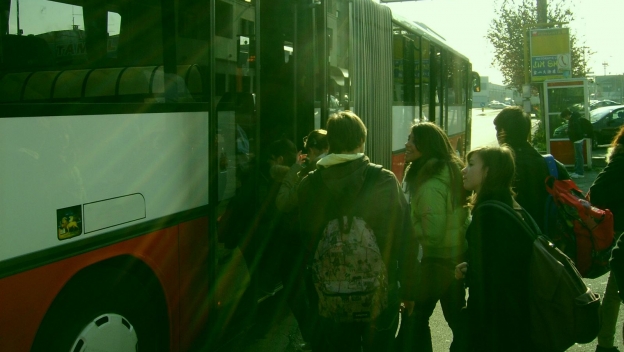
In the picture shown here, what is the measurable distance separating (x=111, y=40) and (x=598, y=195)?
3192mm

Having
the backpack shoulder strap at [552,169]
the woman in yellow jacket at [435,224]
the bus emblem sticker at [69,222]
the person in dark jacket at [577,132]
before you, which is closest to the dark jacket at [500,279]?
the woman in yellow jacket at [435,224]

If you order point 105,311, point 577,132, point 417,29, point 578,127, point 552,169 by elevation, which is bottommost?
point 105,311

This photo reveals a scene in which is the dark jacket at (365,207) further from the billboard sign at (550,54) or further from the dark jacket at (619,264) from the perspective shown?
the billboard sign at (550,54)

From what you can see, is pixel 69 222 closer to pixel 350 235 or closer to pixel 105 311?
pixel 105 311

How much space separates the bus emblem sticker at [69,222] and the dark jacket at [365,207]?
1117 millimetres

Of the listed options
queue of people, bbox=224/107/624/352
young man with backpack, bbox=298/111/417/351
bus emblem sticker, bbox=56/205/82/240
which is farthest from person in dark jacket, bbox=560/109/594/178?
bus emblem sticker, bbox=56/205/82/240

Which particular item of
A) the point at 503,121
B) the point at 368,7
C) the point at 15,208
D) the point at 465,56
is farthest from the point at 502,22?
the point at 15,208

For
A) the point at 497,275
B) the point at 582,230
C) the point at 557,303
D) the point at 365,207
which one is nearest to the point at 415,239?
the point at 365,207

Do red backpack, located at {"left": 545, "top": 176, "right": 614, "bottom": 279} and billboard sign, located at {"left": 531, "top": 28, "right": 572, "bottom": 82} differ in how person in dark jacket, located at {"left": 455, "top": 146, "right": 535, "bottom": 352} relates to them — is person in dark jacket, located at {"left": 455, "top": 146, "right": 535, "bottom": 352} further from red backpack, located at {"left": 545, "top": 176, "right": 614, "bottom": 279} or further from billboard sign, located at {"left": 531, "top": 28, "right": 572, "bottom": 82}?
billboard sign, located at {"left": 531, "top": 28, "right": 572, "bottom": 82}

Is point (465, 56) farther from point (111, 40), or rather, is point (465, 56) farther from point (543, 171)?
point (111, 40)

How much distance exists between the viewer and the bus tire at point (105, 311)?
3309mm

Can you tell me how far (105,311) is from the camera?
12.0 feet

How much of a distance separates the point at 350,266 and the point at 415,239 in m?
0.52

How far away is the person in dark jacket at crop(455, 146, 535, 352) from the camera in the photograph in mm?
3084
